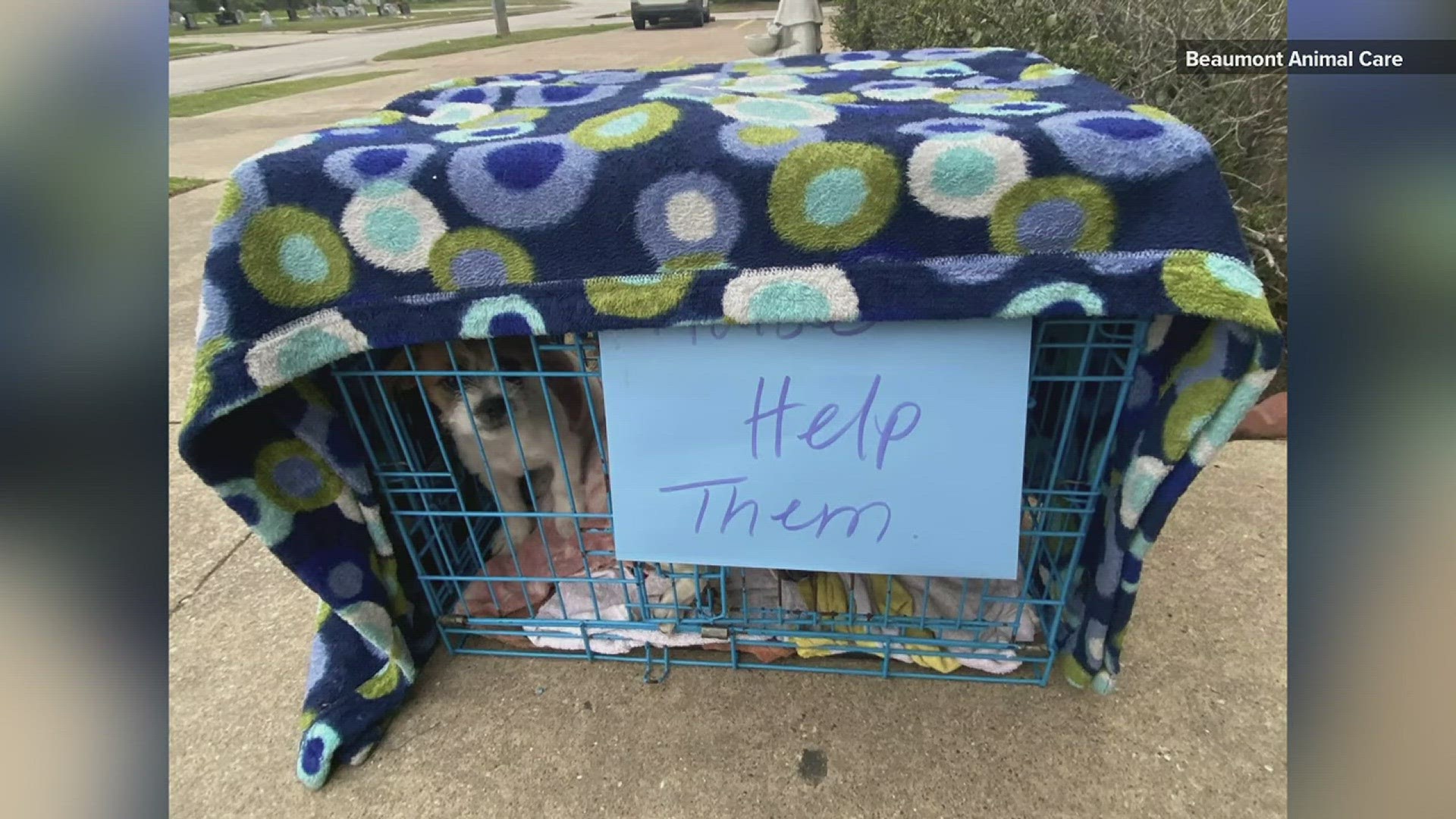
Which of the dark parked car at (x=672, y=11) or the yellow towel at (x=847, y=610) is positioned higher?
the yellow towel at (x=847, y=610)

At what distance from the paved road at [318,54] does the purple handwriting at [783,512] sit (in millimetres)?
8466

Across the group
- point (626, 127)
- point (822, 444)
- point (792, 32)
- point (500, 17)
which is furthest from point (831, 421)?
point (500, 17)

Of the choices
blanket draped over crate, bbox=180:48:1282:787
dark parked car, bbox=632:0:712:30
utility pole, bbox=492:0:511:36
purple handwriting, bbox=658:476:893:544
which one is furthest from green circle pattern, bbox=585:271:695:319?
utility pole, bbox=492:0:511:36

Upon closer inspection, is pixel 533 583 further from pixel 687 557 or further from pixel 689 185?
pixel 689 185

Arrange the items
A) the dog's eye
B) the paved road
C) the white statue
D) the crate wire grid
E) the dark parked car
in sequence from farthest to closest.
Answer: the dark parked car < the paved road < the white statue < the dog's eye < the crate wire grid

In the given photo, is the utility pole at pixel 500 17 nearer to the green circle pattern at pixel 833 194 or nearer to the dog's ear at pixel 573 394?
the dog's ear at pixel 573 394

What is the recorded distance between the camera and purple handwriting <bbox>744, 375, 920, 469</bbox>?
4.15 ft

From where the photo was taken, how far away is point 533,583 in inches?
72.8

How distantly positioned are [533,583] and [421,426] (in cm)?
45

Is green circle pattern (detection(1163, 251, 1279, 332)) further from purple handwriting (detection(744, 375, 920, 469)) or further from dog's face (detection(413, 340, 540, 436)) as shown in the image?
dog's face (detection(413, 340, 540, 436))

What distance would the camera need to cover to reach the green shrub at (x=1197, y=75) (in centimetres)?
261

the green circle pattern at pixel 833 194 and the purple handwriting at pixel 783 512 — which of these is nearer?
the green circle pattern at pixel 833 194

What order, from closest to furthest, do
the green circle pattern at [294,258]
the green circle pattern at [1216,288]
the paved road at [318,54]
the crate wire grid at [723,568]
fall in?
the green circle pattern at [1216,288], the green circle pattern at [294,258], the crate wire grid at [723,568], the paved road at [318,54]

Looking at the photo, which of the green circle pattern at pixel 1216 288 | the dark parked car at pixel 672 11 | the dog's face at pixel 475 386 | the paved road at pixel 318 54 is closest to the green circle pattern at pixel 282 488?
the dog's face at pixel 475 386
